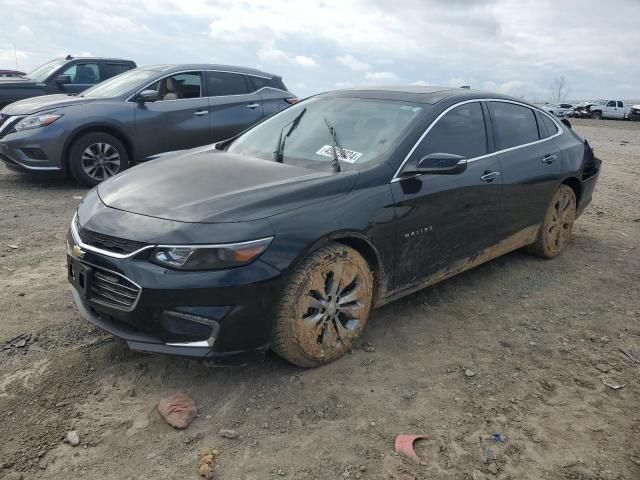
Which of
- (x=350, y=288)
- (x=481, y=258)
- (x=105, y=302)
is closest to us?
(x=105, y=302)

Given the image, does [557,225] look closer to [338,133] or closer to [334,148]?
[338,133]

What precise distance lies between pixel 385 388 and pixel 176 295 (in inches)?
49.4

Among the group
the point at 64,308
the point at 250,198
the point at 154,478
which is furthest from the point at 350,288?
the point at 64,308

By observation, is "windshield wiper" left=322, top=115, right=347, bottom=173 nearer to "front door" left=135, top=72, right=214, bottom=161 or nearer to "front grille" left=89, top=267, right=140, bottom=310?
"front grille" left=89, top=267, right=140, bottom=310

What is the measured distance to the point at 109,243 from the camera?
9.39 feet

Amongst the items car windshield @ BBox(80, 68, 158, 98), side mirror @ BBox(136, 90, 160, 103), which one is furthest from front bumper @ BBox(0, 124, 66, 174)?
side mirror @ BBox(136, 90, 160, 103)

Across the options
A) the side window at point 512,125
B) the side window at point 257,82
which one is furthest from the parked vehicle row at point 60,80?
the side window at point 512,125

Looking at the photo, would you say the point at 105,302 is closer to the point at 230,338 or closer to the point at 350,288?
the point at 230,338

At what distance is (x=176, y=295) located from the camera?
106 inches

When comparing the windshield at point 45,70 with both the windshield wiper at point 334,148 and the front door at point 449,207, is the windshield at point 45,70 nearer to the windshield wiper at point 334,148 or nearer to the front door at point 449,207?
the windshield wiper at point 334,148

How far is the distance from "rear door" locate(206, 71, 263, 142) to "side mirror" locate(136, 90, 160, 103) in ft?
2.85

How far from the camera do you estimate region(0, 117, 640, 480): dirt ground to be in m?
2.49

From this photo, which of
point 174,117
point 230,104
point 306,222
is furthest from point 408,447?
point 230,104

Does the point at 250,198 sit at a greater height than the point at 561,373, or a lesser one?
greater
